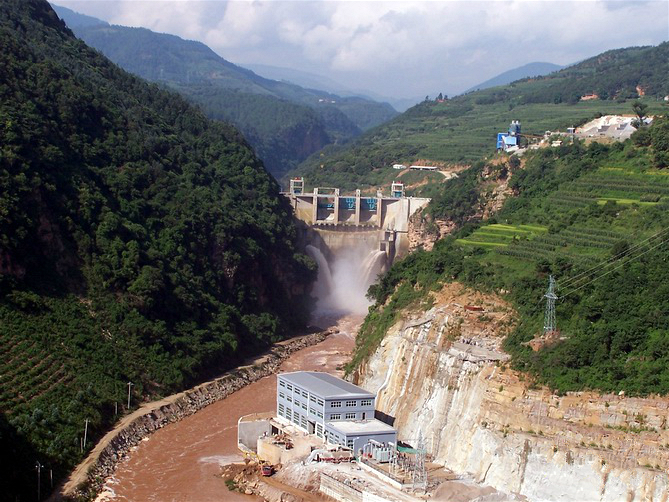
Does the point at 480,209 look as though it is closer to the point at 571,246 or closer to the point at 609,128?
the point at 609,128

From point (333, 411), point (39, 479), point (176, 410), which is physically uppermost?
point (333, 411)

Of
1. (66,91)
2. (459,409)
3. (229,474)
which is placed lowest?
(229,474)

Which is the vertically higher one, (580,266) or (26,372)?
(580,266)

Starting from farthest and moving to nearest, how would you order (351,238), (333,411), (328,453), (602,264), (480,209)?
(351,238) < (480,209) < (602,264) < (333,411) < (328,453)

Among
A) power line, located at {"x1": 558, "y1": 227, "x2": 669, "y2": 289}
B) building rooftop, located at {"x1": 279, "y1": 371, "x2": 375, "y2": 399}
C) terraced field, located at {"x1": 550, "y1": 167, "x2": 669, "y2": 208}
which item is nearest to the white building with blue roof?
building rooftop, located at {"x1": 279, "y1": 371, "x2": 375, "y2": 399}

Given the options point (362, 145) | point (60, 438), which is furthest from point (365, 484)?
point (362, 145)

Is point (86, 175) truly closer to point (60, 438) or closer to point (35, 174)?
point (35, 174)

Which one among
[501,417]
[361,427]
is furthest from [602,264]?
[361,427]
